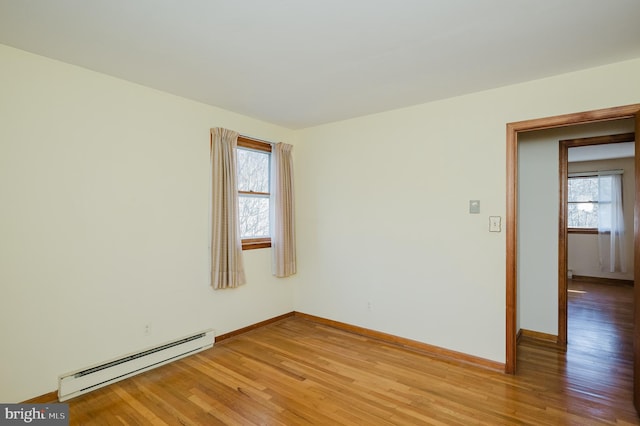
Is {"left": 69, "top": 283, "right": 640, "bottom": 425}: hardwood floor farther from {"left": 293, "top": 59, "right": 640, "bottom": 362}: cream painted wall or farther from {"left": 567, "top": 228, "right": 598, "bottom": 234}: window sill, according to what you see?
{"left": 567, "top": 228, "right": 598, "bottom": 234}: window sill

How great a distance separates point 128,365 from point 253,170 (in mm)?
2374

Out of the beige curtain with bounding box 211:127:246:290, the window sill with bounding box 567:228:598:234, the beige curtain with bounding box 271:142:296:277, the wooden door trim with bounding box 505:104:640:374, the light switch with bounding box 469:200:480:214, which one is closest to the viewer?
the wooden door trim with bounding box 505:104:640:374

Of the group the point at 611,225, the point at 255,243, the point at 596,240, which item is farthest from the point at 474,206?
the point at 596,240

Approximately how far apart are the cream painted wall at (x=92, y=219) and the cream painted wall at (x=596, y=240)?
7.22 metres

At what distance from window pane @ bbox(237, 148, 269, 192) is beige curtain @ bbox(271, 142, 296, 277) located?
0.12 metres

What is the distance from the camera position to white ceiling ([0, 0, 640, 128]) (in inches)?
68.9

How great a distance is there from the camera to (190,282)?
10.5 feet

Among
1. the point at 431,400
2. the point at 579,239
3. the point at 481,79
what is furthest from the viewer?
the point at 579,239

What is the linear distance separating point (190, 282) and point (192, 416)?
1.32 metres

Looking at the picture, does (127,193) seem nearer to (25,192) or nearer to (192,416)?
(25,192)

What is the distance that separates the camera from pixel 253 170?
3953mm

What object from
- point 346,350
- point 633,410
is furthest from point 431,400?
point 633,410

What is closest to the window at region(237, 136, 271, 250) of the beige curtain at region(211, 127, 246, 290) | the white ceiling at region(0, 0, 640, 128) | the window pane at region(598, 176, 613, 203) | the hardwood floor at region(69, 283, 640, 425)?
the beige curtain at region(211, 127, 246, 290)
